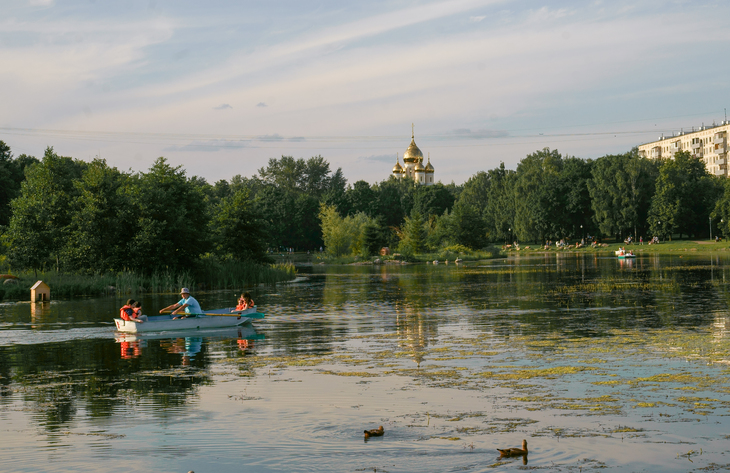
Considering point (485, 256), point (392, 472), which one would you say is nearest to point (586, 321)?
point (392, 472)

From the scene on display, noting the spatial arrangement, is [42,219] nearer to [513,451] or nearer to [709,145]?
[513,451]

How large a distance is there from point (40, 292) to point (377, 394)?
33771 mm

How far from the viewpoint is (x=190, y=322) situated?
28.1 m

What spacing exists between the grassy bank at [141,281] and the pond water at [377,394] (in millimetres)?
14863

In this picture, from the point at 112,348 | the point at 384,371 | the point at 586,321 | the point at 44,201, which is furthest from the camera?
the point at 44,201

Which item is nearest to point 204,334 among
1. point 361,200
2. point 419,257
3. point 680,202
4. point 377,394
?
point 377,394

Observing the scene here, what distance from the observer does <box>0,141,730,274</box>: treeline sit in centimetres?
5322

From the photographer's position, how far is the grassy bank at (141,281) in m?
47.0

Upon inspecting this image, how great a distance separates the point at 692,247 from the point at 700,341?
10559 cm

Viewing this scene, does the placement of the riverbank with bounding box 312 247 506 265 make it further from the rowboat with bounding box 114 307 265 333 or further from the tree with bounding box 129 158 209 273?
the rowboat with bounding box 114 307 265 333

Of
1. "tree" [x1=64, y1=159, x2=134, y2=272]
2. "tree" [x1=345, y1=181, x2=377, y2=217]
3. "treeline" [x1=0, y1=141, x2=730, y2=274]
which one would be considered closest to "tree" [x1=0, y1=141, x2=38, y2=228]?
"treeline" [x1=0, y1=141, x2=730, y2=274]

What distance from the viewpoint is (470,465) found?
1057 centimetres

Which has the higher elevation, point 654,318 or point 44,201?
point 44,201

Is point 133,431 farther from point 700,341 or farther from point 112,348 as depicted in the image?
point 700,341
